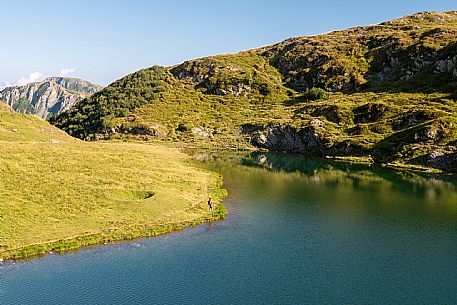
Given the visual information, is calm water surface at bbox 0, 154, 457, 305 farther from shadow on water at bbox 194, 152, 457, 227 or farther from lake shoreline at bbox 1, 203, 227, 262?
lake shoreline at bbox 1, 203, 227, 262

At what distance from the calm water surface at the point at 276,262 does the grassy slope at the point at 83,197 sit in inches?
146

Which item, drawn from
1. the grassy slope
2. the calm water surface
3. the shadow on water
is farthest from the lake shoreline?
the shadow on water

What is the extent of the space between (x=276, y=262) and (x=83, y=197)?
35.5m

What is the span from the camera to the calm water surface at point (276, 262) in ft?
134

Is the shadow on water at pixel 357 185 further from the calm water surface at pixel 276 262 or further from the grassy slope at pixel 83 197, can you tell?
the grassy slope at pixel 83 197

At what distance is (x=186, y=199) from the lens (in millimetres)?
74250

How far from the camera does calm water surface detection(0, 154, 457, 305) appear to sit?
40.7m

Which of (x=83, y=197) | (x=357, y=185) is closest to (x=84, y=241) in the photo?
(x=83, y=197)

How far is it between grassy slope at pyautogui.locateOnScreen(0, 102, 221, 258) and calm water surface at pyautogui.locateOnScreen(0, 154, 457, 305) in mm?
3714

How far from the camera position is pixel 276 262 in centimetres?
5053

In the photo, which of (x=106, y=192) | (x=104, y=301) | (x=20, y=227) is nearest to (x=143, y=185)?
(x=106, y=192)

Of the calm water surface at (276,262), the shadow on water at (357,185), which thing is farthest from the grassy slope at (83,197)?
→ the shadow on water at (357,185)

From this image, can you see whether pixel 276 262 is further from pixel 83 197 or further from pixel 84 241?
pixel 83 197

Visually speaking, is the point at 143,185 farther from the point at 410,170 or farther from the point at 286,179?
the point at 410,170
